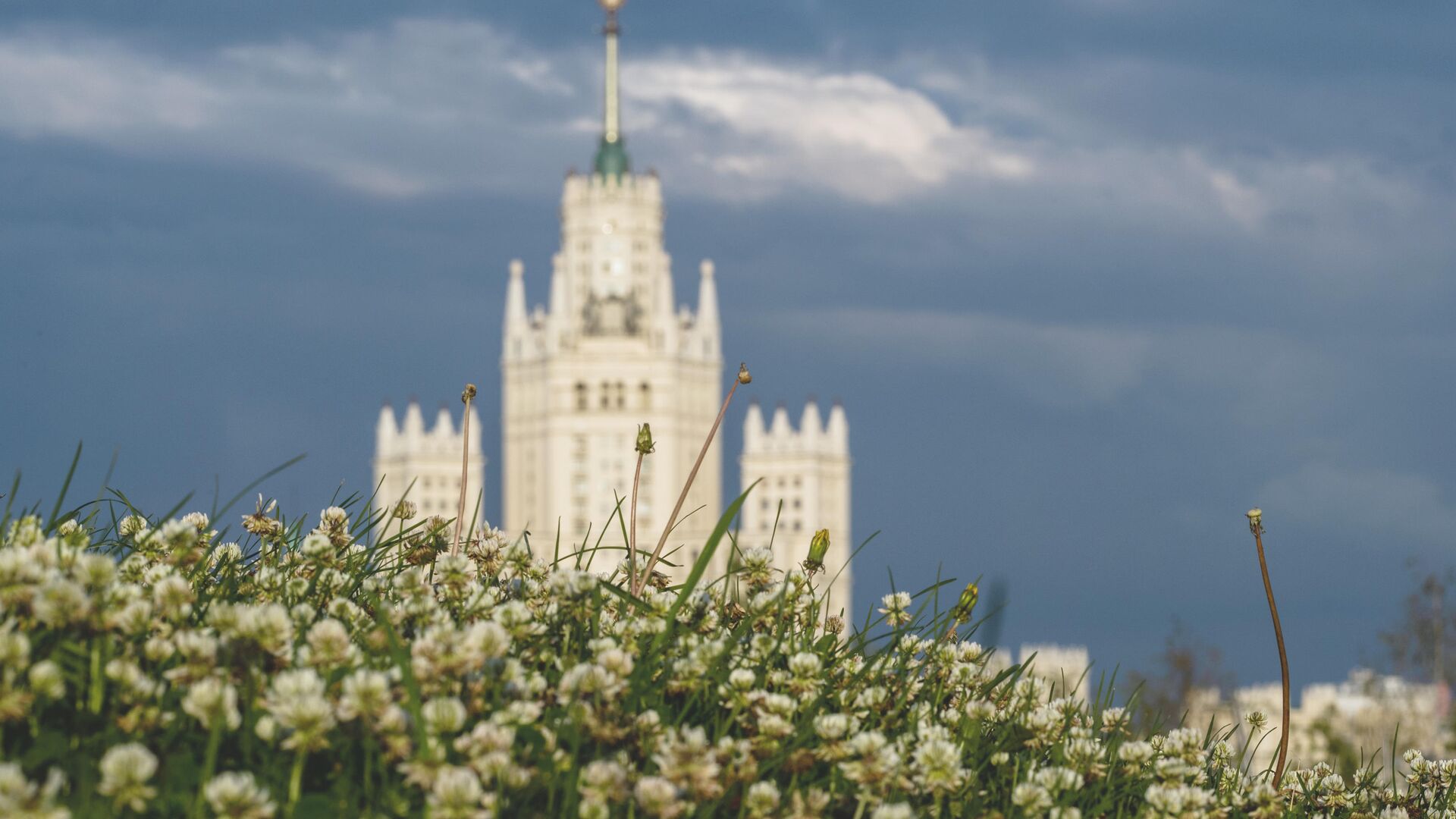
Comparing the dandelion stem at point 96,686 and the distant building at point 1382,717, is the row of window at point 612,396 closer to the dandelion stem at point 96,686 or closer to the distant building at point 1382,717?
the distant building at point 1382,717

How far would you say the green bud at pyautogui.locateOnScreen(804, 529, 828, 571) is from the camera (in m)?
5.04

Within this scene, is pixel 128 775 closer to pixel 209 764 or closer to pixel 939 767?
pixel 209 764

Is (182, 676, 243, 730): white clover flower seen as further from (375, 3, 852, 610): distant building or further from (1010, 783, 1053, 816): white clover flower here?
(375, 3, 852, 610): distant building

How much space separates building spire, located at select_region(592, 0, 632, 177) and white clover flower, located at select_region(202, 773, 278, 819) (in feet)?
408

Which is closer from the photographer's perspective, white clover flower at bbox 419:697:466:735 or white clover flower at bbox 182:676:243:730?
white clover flower at bbox 182:676:243:730

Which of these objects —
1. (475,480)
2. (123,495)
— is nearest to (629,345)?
(475,480)

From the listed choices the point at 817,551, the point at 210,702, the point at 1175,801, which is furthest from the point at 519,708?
the point at 1175,801

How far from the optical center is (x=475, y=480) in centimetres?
12375

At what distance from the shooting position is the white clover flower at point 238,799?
128 inches

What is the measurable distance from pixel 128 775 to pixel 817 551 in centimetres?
232

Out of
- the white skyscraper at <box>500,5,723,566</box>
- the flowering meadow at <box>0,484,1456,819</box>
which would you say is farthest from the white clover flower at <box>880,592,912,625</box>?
the white skyscraper at <box>500,5,723,566</box>

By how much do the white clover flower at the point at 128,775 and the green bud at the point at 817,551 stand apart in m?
2.18

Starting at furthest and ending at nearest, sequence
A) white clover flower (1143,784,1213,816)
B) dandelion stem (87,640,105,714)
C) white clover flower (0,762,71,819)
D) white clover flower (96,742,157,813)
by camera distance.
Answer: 1. white clover flower (1143,784,1213,816)
2. dandelion stem (87,640,105,714)
3. white clover flower (96,742,157,813)
4. white clover flower (0,762,71,819)

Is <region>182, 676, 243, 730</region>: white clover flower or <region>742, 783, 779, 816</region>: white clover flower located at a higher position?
<region>182, 676, 243, 730</region>: white clover flower
